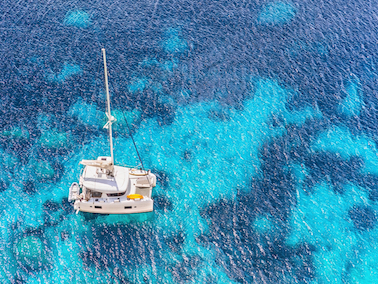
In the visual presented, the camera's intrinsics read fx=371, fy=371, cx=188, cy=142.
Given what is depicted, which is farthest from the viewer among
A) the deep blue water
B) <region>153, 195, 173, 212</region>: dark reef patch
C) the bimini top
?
<region>153, 195, 173, 212</region>: dark reef patch

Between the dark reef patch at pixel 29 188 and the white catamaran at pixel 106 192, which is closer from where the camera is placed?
the white catamaran at pixel 106 192

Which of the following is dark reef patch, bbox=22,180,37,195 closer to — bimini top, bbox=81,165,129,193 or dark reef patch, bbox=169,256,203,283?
bimini top, bbox=81,165,129,193

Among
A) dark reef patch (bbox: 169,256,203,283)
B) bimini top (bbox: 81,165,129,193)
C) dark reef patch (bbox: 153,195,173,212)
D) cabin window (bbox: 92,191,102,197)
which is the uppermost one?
bimini top (bbox: 81,165,129,193)

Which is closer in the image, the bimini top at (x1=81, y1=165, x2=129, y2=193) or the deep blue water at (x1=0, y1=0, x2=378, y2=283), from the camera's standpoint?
the deep blue water at (x1=0, y1=0, x2=378, y2=283)

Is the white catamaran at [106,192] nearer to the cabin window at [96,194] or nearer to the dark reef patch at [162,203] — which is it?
the cabin window at [96,194]

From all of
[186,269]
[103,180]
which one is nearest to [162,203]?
[103,180]

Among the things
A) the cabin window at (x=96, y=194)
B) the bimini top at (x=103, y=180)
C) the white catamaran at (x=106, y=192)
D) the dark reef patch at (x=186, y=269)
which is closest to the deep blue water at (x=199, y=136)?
the dark reef patch at (x=186, y=269)

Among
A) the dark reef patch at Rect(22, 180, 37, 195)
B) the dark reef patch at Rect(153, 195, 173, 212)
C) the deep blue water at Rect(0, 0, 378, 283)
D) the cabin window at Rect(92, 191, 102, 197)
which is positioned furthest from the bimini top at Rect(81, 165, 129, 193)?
the dark reef patch at Rect(22, 180, 37, 195)

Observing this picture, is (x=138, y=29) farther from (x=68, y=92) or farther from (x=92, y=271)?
(x=92, y=271)
